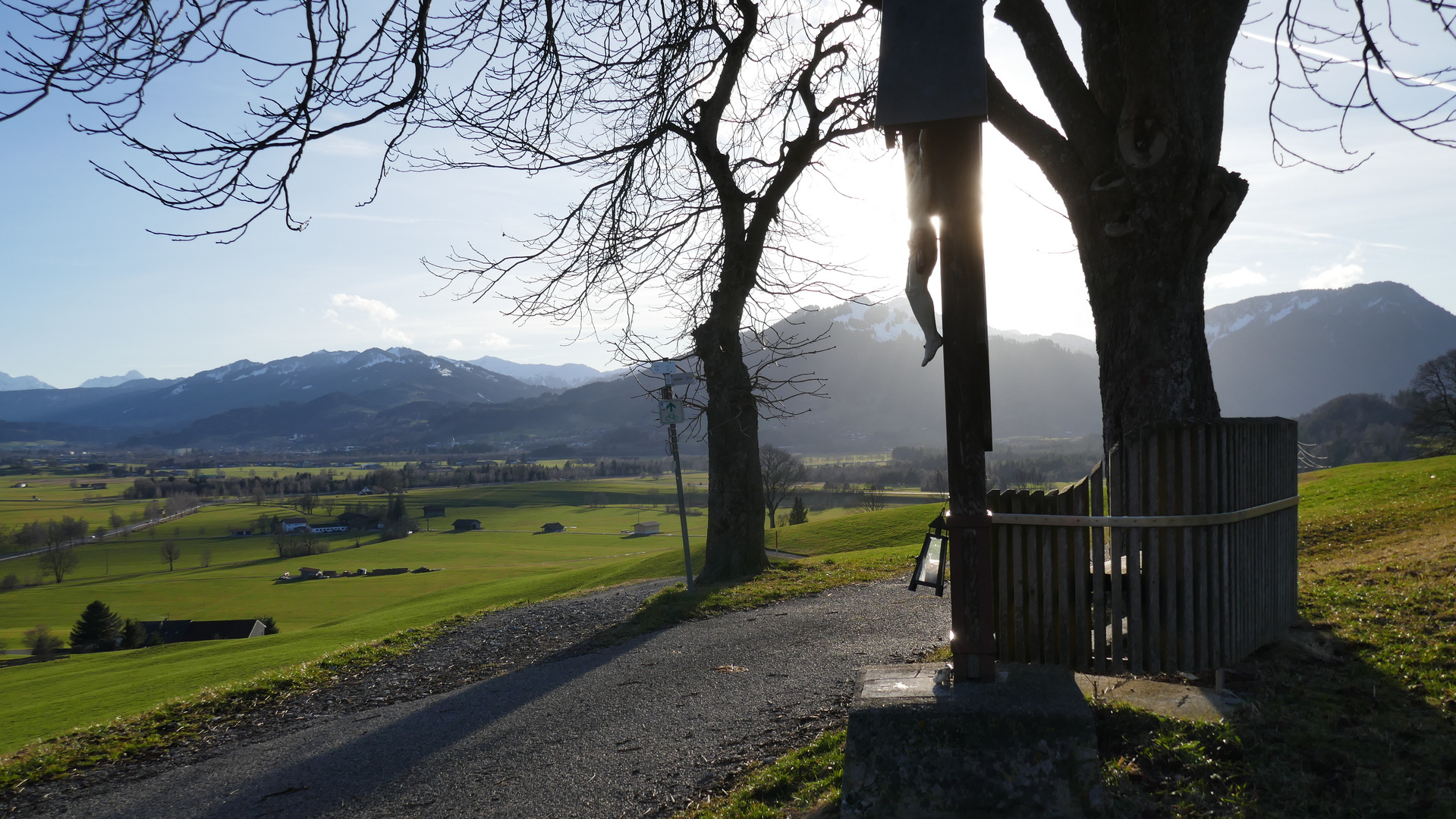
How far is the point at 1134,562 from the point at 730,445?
9.45 m

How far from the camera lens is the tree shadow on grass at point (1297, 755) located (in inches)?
139

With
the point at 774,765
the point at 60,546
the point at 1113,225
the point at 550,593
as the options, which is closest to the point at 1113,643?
the point at 774,765

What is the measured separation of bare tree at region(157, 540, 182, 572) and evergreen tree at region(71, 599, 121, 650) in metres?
44.0

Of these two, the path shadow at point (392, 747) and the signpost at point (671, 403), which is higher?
the signpost at point (671, 403)

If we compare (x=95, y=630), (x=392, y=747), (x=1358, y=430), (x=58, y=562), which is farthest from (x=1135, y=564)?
(x=1358, y=430)

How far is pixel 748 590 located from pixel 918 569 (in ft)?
25.7

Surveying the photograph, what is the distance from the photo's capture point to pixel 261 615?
41906 millimetres

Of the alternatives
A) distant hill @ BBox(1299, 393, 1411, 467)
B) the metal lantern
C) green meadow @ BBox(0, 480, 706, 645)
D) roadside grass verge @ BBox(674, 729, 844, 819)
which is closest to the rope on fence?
the metal lantern

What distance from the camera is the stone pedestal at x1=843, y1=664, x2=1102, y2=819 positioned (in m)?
3.59

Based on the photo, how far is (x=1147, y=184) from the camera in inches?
232

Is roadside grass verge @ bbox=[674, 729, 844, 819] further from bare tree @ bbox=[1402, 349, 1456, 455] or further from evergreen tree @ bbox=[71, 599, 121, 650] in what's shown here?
bare tree @ bbox=[1402, 349, 1456, 455]

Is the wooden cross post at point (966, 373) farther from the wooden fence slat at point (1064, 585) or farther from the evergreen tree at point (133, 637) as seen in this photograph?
the evergreen tree at point (133, 637)

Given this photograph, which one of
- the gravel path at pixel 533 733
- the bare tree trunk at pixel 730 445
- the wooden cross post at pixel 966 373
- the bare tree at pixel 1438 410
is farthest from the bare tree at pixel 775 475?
the bare tree at pixel 1438 410

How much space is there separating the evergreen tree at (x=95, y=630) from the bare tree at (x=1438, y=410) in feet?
248
